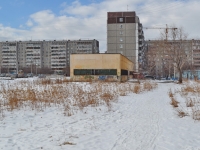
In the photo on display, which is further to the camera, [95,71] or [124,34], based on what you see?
[124,34]

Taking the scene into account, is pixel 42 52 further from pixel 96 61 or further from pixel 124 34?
pixel 96 61

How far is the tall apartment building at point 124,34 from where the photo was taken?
89062 mm

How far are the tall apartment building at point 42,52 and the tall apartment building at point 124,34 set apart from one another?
39.9 m

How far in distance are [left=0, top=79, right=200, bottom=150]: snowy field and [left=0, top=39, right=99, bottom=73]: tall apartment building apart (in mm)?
120038

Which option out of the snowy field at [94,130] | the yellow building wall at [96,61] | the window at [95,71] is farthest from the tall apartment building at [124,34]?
the snowy field at [94,130]

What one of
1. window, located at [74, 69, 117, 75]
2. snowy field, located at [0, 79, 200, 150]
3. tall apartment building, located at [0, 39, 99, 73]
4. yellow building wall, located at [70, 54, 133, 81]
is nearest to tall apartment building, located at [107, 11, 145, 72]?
tall apartment building, located at [0, 39, 99, 73]

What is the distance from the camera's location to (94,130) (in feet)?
23.1

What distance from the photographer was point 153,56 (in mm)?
46562

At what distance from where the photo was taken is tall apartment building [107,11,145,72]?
89.1 metres

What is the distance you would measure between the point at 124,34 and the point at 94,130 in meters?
84.8

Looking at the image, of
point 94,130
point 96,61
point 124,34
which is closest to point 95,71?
point 96,61

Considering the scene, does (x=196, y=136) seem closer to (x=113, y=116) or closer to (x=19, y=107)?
(x=113, y=116)

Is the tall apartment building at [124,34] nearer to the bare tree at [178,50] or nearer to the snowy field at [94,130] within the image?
the bare tree at [178,50]

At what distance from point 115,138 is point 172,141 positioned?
1.39 m
